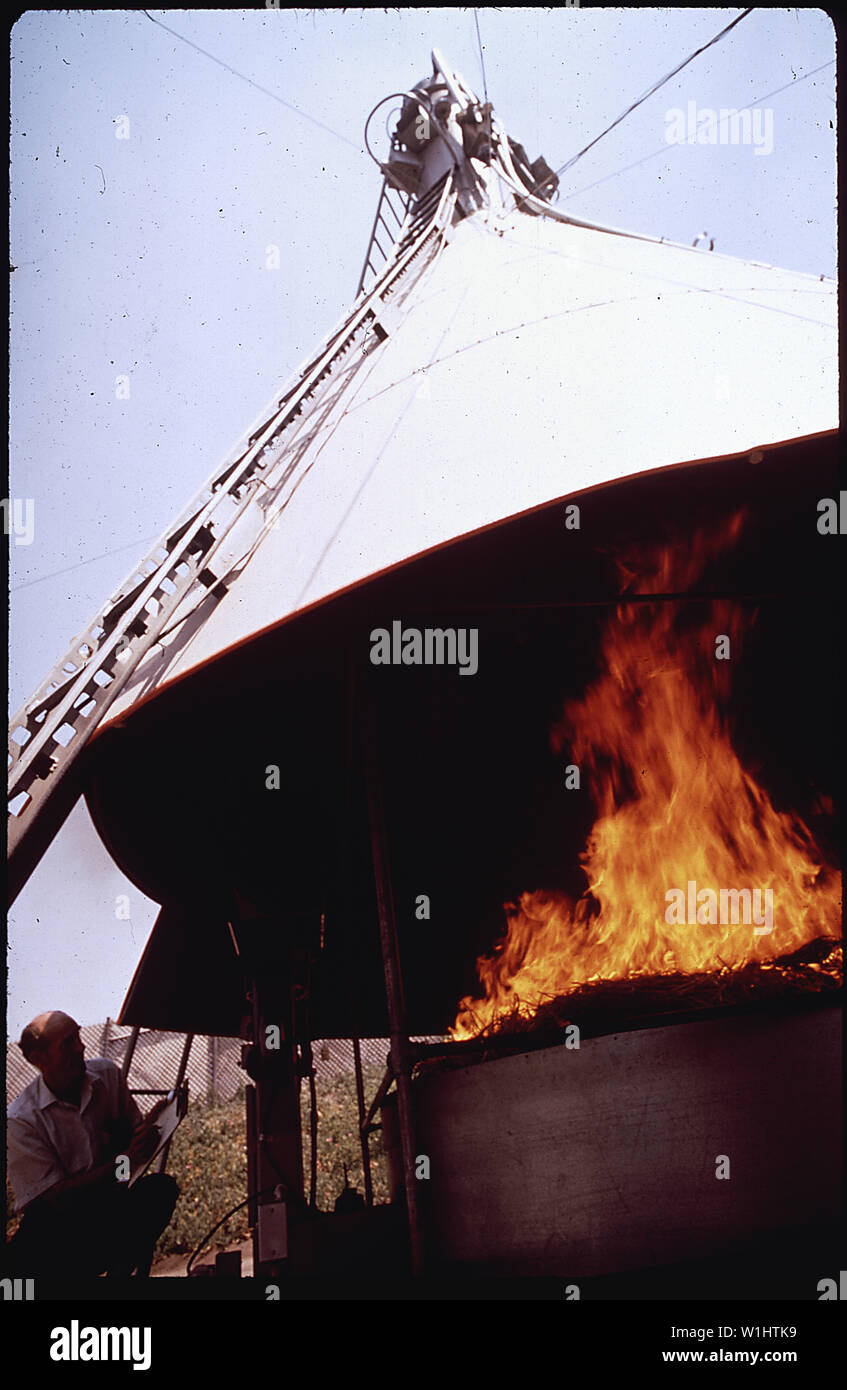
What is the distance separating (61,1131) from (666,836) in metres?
3.77

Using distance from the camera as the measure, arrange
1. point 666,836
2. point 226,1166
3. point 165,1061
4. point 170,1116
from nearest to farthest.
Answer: point 170,1116 → point 666,836 → point 226,1166 → point 165,1061

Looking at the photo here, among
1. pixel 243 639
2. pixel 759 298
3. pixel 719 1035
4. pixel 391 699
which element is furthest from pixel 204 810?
pixel 759 298

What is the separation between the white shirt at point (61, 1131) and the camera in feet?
15.5

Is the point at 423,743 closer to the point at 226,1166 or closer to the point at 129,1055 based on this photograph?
the point at 129,1055

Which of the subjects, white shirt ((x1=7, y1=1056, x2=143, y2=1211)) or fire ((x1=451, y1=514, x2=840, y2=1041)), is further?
fire ((x1=451, y1=514, x2=840, y2=1041))

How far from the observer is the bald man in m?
4.59

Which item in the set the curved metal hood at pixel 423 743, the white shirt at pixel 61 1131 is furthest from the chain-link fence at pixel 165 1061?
the white shirt at pixel 61 1131

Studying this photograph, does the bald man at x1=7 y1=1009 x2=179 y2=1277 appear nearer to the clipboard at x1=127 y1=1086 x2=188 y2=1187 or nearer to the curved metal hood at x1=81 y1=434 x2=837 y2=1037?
the clipboard at x1=127 y1=1086 x2=188 y2=1187

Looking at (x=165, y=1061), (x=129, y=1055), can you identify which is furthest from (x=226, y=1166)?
(x=129, y=1055)

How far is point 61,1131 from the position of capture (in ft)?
16.0

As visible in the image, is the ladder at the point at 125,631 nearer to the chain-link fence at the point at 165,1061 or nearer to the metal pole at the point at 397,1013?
the metal pole at the point at 397,1013

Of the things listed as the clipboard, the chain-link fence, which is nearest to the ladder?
the clipboard

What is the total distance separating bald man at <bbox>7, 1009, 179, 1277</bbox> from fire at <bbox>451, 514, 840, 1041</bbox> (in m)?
2.03

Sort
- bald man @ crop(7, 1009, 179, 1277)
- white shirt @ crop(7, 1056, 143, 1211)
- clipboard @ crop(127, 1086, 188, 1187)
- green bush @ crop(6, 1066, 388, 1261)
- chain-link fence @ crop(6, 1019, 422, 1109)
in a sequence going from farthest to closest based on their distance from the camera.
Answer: chain-link fence @ crop(6, 1019, 422, 1109), green bush @ crop(6, 1066, 388, 1261), clipboard @ crop(127, 1086, 188, 1187), white shirt @ crop(7, 1056, 143, 1211), bald man @ crop(7, 1009, 179, 1277)
